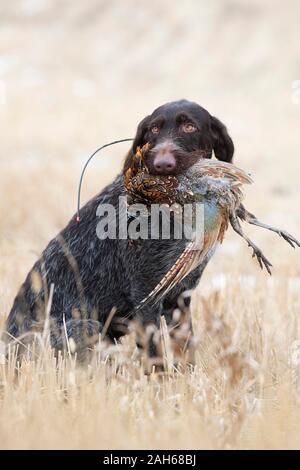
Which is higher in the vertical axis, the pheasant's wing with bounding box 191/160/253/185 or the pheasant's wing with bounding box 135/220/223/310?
the pheasant's wing with bounding box 191/160/253/185

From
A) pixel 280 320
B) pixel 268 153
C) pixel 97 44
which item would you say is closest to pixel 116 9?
pixel 97 44

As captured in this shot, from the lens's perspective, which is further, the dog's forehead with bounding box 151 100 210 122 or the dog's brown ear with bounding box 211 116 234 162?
the dog's brown ear with bounding box 211 116 234 162

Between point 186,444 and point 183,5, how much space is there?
155 feet

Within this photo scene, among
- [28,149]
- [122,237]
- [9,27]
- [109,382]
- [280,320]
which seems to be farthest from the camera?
[9,27]

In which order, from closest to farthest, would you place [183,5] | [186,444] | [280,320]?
1. [186,444]
2. [280,320]
3. [183,5]

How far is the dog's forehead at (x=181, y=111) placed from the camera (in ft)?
12.8

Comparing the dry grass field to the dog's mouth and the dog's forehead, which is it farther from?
the dog's forehead

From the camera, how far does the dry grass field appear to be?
9.18ft

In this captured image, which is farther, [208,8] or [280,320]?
[208,8]

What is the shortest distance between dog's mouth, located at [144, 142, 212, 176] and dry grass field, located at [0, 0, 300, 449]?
2.38 feet

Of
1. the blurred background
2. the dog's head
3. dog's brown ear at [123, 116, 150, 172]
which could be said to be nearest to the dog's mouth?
the dog's head

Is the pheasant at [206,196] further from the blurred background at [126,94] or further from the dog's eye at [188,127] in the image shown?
the blurred background at [126,94]

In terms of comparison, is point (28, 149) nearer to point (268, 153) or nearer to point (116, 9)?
point (268, 153)

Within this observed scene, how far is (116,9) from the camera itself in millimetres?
48281
